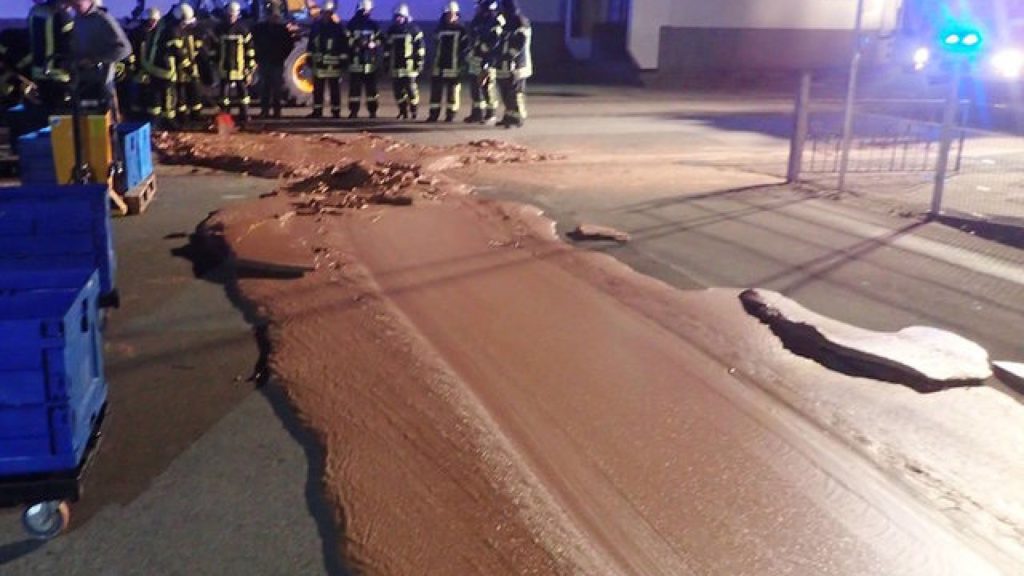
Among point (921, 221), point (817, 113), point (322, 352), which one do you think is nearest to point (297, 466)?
point (322, 352)

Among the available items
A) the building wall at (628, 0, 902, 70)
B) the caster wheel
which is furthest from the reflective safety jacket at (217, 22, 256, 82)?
the building wall at (628, 0, 902, 70)

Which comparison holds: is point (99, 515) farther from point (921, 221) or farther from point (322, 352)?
point (921, 221)

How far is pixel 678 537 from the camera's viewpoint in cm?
459

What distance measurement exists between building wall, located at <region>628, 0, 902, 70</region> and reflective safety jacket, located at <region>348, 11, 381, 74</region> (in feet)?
47.3

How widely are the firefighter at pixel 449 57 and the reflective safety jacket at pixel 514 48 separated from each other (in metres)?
0.96

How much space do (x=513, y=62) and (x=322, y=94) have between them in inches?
150

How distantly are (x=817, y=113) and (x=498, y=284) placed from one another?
16831mm

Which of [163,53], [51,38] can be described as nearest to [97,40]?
[51,38]

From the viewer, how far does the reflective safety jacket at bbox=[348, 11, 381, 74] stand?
63.6 ft

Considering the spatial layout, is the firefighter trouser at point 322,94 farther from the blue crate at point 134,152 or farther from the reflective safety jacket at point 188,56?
the blue crate at point 134,152

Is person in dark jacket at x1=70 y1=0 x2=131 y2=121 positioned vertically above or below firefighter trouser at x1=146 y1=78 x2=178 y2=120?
above

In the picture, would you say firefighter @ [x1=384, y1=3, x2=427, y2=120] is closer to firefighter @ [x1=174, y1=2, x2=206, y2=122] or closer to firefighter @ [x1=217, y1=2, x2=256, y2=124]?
firefighter @ [x1=217, y1=2, x2=256, y2=124]

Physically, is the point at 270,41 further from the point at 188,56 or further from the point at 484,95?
the point at 484,95

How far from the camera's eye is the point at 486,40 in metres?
18.8
